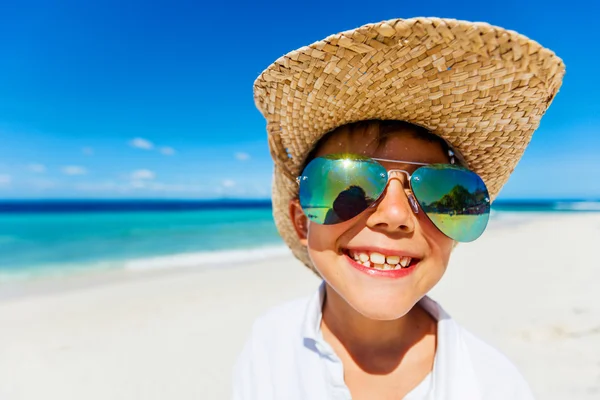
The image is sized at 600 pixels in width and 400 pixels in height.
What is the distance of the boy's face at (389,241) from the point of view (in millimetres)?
982

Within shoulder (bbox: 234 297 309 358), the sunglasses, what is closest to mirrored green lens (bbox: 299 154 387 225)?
the sunglasses

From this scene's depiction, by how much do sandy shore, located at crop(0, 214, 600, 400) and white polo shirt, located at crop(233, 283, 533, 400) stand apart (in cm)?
166

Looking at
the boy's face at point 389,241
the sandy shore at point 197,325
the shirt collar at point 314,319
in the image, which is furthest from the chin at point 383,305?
the sandy shore at point 197,325

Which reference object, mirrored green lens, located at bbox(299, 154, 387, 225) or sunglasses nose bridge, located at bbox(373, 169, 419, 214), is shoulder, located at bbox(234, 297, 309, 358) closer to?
mirrored green lens, located at bbox(299, 154, 387, 225)

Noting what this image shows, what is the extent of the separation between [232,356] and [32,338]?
2.21m

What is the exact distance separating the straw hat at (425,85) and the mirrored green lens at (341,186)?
151mm

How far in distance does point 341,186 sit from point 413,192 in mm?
214

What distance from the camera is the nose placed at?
3.20 ft

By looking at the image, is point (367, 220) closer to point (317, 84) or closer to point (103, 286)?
point (317, 84)

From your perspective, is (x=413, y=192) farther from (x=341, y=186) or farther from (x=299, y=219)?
(x=299, y=219)

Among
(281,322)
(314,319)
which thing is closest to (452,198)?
(314,319)

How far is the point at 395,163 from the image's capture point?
1.03 meters

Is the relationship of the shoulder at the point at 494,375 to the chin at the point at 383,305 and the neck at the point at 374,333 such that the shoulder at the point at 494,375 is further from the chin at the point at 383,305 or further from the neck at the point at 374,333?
the chin at the point at 383,305

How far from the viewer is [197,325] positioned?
3758mm
